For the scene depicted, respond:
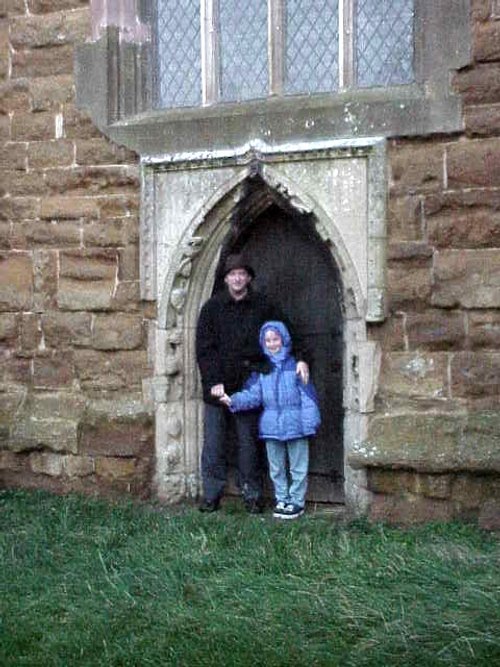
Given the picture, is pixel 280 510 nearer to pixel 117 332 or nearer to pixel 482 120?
pixel 117 332

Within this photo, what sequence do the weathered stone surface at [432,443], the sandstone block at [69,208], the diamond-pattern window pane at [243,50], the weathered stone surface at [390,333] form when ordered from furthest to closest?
the sandstone block at [69,208] < the diamond-pattern window pane at [243,50] < the weathered stone surface at [390,333] < the weathered stone surface at [432,443]

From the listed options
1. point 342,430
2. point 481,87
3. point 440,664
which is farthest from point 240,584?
point 481,87

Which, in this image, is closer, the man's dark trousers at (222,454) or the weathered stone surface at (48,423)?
the man's dark trousers at (222,454)

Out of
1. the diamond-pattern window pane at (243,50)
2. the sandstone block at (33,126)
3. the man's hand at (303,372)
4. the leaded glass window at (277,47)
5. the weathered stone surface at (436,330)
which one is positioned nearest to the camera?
the weathered stone surface at (436,330)

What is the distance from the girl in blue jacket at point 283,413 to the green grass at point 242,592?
0.91ft

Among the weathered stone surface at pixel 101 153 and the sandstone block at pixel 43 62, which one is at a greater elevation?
the sandstone block at pixel 43 62

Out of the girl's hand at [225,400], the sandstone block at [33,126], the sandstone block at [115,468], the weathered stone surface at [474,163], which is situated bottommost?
the sandstone block at [115,468]

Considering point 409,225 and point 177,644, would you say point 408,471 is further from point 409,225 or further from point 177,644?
point 177,644

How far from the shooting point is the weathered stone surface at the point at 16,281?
971 centimetres

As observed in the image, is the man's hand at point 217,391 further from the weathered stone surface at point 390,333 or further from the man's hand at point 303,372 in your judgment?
the weathered stone surface at point 390,333

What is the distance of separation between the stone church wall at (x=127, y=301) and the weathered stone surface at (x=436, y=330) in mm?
11

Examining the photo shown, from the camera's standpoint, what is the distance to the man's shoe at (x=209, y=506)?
9164mm

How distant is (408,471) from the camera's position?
327 inches

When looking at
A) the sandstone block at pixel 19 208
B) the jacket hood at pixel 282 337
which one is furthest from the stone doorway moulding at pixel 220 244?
the sandstone block at pixel 19 208
